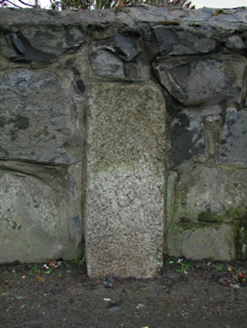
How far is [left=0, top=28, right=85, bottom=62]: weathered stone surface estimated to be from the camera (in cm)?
129

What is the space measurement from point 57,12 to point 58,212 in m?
0.95

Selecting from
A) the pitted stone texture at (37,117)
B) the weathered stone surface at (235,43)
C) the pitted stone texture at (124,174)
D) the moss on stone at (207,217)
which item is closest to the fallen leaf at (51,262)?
the pitted stone texture at (124,174)

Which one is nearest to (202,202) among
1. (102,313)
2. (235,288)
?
(235,288)

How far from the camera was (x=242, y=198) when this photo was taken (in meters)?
1.50

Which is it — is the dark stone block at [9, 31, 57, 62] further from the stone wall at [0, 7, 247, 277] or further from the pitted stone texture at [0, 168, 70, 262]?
the pitted stone texture at [0, 168, 70, 262]

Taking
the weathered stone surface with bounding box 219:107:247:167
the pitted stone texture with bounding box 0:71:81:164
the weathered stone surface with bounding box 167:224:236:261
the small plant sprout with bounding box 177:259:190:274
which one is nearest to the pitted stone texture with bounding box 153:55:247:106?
the weathered stone surface with bounding box 219:107:247:167

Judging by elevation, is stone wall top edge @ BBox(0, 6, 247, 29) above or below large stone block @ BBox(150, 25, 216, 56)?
above

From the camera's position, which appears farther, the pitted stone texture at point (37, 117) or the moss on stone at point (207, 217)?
the moss on stone at point (207, 217)

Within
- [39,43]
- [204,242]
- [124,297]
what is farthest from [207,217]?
[39,43]

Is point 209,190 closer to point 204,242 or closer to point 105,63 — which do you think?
point 204,242

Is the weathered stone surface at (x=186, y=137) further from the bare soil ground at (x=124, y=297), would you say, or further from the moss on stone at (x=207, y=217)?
the bare soil ground at (x=124, y=297)

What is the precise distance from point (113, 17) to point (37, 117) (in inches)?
22.6

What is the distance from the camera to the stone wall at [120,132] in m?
1.31

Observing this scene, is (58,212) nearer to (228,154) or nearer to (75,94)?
(75,94)
